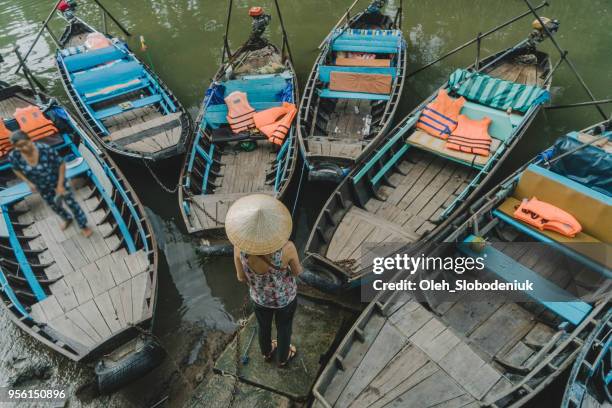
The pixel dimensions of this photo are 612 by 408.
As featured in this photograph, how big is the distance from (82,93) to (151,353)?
8.72 meters

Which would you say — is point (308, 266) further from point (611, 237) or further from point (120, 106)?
point (120, 106)

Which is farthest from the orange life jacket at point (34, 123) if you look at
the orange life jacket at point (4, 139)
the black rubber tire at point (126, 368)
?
the black rubber tire at point (126, 368)

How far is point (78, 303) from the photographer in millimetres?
6742

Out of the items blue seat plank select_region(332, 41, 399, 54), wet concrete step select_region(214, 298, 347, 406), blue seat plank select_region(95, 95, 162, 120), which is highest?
blue seat plank select_region(332, 41, 399, 54)

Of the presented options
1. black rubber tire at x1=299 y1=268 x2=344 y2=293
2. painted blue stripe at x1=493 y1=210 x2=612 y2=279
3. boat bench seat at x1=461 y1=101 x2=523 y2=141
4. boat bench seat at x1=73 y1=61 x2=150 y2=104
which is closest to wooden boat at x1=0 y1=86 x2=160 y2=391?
boat bench seat at x1=73 y1=61 x2=150 y2=104

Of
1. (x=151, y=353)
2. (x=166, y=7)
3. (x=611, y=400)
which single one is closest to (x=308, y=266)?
(x=151, y=353)

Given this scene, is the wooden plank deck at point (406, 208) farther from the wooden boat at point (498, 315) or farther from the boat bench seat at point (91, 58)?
the boat bench seat at point (91, 58)

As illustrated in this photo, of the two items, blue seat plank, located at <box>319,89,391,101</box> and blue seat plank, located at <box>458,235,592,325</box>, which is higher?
blue seat plank, located at <box>319,89,391,101</box>

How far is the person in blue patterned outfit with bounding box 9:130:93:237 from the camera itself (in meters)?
2.85

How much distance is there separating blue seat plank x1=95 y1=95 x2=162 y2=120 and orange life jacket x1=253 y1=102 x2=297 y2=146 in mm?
3401

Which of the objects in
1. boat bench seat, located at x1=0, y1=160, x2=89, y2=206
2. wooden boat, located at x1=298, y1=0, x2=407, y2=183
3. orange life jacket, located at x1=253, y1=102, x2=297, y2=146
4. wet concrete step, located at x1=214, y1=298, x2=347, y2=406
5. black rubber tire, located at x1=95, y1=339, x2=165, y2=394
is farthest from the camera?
orange life jacket, located at x1=253, y1=102, x2=297, y2=146

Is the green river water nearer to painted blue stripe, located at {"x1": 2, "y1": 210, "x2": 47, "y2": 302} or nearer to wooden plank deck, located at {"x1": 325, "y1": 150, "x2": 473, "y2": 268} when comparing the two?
painted blue stripe, located at {"x1": 2, "y1": 210, "x2": 47, "y2": 302}

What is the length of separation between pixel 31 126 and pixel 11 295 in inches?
168

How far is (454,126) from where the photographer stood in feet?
30.8
